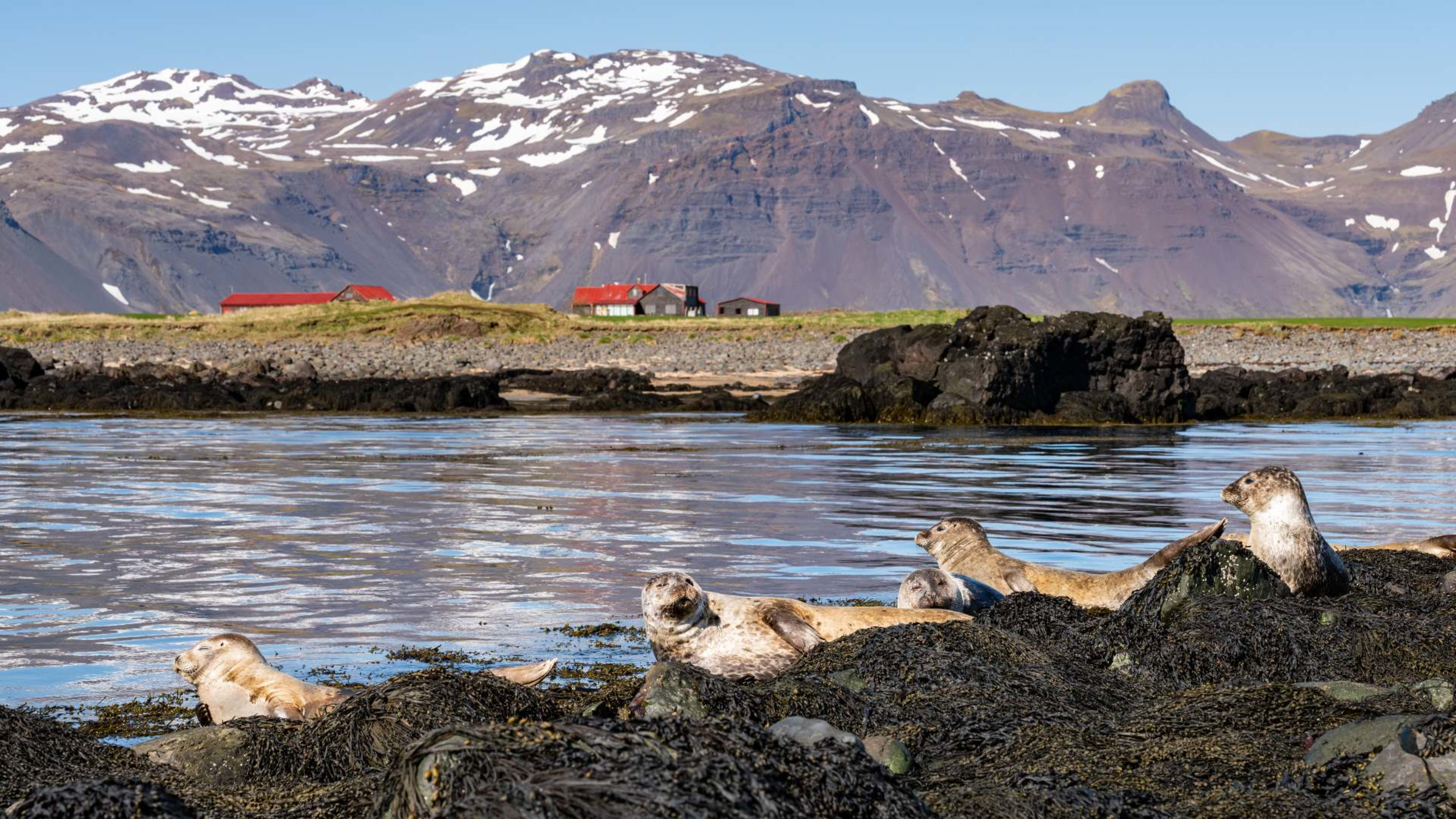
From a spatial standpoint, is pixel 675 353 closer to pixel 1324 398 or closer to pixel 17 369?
pixel 17 369

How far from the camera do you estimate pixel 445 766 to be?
4.96 meters

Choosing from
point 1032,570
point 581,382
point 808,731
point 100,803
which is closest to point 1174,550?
point 1032,570

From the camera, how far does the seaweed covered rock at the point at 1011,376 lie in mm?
41219

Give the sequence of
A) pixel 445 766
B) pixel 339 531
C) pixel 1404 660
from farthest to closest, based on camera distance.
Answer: pixel 339 531, pixel 1404 660, pixel 445 766

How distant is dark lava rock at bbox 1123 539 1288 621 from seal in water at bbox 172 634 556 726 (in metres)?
4.56

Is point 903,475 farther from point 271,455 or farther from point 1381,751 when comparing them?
point 1381,751

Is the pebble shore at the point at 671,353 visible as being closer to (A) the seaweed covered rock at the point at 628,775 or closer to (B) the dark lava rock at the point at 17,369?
(B) the dark lava rock at the point at 17,369

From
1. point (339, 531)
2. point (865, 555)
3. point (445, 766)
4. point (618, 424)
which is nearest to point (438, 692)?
point (445, 766)

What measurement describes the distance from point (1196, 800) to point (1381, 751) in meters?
0.90

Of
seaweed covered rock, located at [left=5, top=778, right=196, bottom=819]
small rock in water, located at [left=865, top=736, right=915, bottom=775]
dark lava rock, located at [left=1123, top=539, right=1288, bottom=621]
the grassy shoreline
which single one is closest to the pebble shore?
the grassy shoreline

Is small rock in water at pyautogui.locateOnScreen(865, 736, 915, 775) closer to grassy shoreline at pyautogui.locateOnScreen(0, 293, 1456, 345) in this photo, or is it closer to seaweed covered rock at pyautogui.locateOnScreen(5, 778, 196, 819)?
seaweed covered rock at pyautogui.locateOnScreen(5, 778, 196, 819)

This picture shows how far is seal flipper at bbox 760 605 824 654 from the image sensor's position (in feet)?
33.1

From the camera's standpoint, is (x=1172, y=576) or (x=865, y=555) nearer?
(x=1172, y=576)

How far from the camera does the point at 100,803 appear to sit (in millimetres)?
5227
